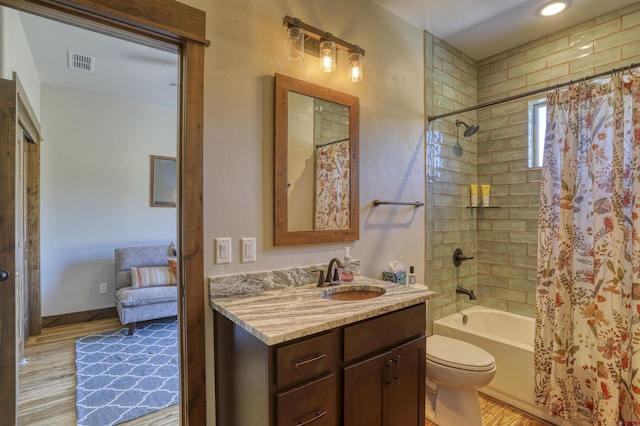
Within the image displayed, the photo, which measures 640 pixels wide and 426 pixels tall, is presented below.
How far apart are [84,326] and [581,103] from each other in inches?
195

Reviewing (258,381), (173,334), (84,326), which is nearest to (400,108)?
(258,381)

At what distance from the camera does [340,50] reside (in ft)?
6.40

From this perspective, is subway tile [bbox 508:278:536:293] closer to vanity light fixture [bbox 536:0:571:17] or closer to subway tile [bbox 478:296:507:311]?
subway tile [bbox 478:296:507:311]

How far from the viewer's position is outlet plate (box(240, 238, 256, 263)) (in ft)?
5.11

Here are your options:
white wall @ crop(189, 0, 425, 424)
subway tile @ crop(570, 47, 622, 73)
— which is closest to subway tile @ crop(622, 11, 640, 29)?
subway tile @ crop(570, 47, 622, 73)

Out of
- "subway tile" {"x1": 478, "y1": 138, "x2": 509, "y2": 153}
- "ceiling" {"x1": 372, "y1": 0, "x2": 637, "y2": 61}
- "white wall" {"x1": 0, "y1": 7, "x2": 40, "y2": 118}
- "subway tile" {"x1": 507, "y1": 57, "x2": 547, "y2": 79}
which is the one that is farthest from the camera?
"subway tile" {"x1": 478, "y1": 138, "x2": 509, "y2": 153}

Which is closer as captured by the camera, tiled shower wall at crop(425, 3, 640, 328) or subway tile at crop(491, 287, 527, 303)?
tiled shower wall at crop(425, 3, 640, 328)

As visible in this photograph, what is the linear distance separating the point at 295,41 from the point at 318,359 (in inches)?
58.2

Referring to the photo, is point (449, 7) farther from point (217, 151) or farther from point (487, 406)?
point (487, 406)

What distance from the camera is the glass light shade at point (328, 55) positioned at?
177cm

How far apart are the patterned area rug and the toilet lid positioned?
1.50 metres

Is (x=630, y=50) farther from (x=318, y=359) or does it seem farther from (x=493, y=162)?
(x=318, y=359)

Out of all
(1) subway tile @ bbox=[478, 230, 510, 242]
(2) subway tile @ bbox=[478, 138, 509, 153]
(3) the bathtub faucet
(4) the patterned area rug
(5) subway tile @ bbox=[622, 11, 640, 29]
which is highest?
(5) subway tile @ bbox=[622, 11, 640, 29]

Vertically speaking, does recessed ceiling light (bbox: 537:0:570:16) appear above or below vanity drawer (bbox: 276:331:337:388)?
above
